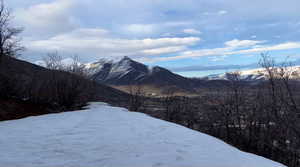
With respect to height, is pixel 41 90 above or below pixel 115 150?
above

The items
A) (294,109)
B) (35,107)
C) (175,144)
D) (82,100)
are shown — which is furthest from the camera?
(82,100)

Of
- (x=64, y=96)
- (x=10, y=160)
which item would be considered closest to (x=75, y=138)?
(x=10, y=160)

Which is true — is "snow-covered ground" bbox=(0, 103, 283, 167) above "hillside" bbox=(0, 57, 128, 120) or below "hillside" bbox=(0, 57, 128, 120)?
below

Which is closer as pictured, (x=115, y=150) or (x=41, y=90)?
(x=115, y=150)

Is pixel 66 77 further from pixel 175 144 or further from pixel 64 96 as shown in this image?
pixel 175 144

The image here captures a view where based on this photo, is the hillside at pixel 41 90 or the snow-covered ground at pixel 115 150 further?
the hillside at pixel 41 90

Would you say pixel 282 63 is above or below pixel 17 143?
above

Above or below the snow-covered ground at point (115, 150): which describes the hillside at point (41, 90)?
above

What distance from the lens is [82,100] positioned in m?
22.7

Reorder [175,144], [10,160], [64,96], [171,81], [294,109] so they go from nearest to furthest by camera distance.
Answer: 1. [10,160]
2. [175,144]
3. [294,109]
4. [64,96]
5. [171,81]

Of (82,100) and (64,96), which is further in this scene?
(82,100)

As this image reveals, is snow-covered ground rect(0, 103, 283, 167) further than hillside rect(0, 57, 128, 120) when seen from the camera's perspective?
No

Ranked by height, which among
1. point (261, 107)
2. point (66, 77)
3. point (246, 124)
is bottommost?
point (246, 124)

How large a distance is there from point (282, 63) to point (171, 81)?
535 ft
